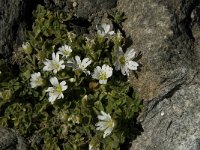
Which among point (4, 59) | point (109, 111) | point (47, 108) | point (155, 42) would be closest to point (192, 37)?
point (155, 42)

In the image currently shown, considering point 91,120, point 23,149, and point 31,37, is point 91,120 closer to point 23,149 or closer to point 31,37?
point 23,149

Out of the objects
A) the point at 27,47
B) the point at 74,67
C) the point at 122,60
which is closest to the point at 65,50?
the point at 74,67

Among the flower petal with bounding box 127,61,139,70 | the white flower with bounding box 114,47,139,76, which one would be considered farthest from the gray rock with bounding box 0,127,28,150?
the flower petal with bounding box 127,61,139,70

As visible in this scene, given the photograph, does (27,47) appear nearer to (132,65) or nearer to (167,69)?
(132,65)

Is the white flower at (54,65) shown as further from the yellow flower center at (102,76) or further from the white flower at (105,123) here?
the white flower at (105,123)

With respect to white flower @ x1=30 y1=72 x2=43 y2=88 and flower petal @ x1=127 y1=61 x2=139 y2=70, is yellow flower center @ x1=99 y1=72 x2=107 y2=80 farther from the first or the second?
white flower @ x1=30 y1=72 x2=43 y2=88

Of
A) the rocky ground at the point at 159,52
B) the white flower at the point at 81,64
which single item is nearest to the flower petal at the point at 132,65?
the rocky ground at the point at 159,52
